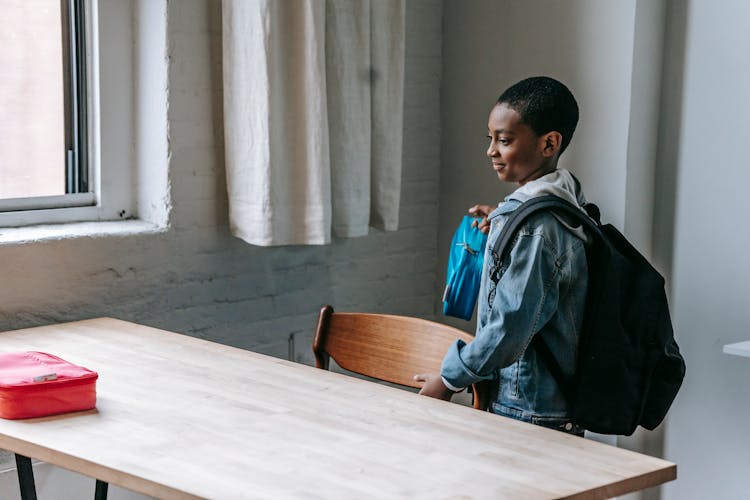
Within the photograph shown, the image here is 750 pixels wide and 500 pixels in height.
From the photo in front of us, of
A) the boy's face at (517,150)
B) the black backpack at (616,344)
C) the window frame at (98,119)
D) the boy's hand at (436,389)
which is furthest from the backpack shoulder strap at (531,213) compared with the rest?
the window frame at (98,119)

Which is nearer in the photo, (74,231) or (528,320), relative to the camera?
(528,320)

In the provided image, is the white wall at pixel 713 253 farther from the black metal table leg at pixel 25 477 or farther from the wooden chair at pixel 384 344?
the black metal table leg at pixel 25 477

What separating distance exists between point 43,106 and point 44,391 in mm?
1052

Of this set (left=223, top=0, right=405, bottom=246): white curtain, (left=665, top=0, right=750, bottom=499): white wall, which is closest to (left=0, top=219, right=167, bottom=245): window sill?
(left=223, top=0, right=405, bottom=246): white curtain

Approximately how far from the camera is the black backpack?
1.90 meters

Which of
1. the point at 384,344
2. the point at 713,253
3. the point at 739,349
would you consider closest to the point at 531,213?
the point at 384,344

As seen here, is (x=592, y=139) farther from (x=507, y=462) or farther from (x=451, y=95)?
(x=507, y=462)

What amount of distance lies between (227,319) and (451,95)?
99 centimetres

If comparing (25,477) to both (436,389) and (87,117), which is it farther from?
(87,117)

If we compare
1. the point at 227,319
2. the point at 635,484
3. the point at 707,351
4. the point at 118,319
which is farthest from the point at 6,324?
the point at 707,351

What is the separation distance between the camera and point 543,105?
2.02 m

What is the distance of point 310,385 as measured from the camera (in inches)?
70.8

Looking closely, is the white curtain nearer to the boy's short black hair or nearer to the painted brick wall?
the painted brick wall

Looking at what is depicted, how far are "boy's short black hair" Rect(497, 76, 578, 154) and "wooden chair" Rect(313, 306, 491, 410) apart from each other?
1.46 ft
